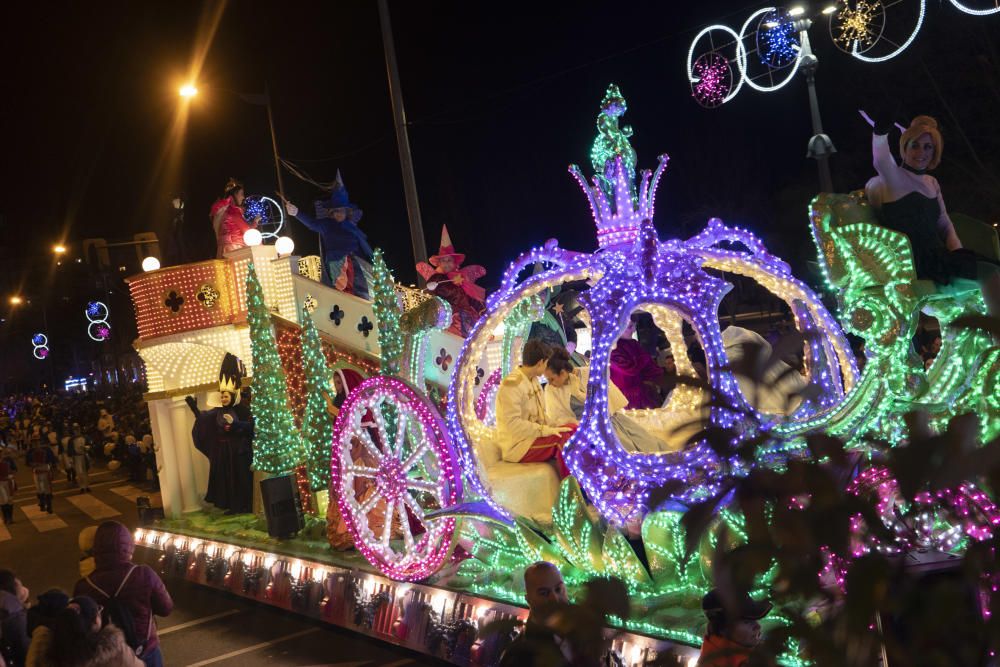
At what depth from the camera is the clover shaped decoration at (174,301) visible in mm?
12859

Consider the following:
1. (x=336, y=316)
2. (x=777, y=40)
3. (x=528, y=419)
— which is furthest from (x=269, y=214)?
(x=528, y=419)

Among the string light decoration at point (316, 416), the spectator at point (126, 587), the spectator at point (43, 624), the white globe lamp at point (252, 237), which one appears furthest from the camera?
the white globe lamp at point (252, 237)

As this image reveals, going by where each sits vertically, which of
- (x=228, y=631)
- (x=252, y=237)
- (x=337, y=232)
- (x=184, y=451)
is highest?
(x=337, y=232)

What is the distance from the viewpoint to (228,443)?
13.1 m

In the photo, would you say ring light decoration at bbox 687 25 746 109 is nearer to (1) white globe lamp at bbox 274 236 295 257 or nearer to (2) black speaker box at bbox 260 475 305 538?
(1) white globe lamp at bbox 274 236 295 257

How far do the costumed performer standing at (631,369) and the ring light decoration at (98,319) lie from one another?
71.1 feet

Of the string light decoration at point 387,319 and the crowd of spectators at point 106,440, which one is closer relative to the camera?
the string light decoration at point 387,319

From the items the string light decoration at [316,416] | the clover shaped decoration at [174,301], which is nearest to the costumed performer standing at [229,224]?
the clover shaped decoration at [174,301]

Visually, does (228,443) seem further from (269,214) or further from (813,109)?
(813,109)

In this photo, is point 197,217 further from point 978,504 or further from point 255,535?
point 978,504

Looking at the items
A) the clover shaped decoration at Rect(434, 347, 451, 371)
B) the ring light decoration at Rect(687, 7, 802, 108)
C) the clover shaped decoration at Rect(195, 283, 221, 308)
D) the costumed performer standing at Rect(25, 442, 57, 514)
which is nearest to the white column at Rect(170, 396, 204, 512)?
the clover shaped decoration at Rect(195, 283, 221, 308)

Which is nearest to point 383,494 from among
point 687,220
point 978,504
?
point 978,504

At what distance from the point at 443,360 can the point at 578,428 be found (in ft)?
13.8

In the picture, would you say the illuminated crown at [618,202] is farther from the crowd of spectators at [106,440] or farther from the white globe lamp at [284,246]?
the crowd of spectators at [106,440]
